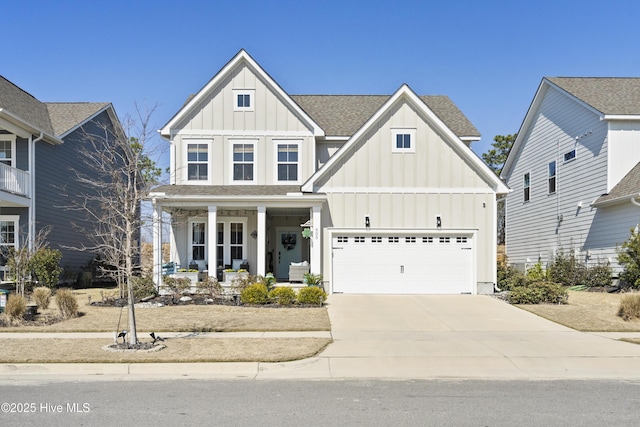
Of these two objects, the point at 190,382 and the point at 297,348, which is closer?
the point at 190,382

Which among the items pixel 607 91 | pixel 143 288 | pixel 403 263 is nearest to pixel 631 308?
pixel 403 263

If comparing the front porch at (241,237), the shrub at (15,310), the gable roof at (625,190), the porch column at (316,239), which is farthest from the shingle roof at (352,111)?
the shrub at (15,310)

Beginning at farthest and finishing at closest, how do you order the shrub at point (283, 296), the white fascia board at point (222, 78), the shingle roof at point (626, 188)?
the white fascia board at point (222, 78)
the shingle roof at point (626, 188)
the shrub at point (283, 296)

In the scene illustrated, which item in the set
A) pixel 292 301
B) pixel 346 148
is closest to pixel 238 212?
pixel 346 148

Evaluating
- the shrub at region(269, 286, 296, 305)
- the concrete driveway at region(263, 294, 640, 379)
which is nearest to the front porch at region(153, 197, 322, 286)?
the shrub at region(269, 286, 296, 305)

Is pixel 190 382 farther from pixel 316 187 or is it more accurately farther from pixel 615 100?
pixel 615 100

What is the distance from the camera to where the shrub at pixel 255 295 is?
17.2 metres

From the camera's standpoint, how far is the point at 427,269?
20875 millimetres

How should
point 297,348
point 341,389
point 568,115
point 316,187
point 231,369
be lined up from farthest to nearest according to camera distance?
point 568,115, point 316,187, point 297,348, point 231,369, point 341,389

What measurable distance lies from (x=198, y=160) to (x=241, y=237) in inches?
137

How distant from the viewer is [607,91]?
2388 centimetres

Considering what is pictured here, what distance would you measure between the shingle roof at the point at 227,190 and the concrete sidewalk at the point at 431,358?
6682mm

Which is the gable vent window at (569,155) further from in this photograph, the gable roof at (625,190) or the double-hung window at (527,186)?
the double-hung window at (527,186)

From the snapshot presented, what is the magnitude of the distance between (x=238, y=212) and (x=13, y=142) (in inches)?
352
